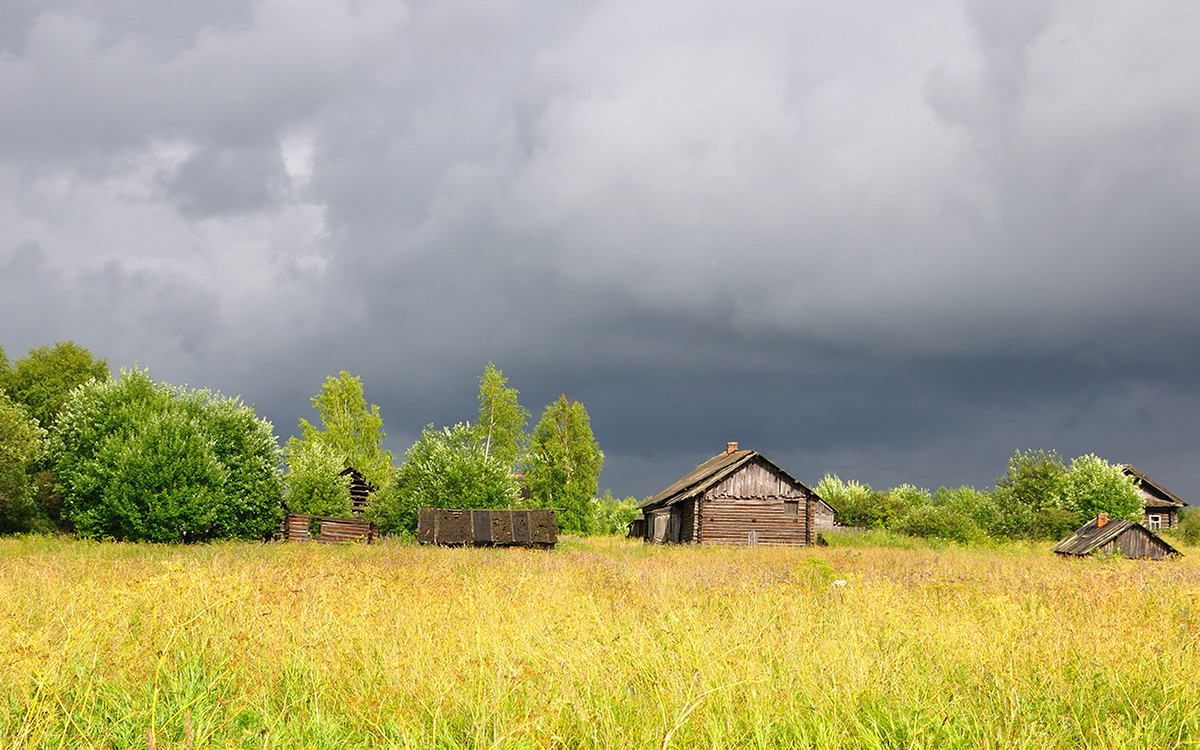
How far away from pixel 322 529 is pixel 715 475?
20497mm

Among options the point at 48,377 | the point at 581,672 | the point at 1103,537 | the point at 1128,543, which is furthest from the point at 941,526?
the point at 48,377

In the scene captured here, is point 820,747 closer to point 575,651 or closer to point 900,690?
point 900,690

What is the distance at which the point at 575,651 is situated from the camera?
A: 500 centimetres

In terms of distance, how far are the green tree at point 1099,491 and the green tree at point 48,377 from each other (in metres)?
66.7

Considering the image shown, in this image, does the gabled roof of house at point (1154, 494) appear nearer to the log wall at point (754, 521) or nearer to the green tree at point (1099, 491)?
the green tree at point (1099, 491)

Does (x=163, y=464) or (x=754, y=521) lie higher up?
(x=163, y=464)

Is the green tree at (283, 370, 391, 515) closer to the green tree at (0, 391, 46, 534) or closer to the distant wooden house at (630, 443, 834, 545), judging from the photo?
the green tree at (0, 391, 46, 534)

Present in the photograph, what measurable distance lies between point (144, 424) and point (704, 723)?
30.5m

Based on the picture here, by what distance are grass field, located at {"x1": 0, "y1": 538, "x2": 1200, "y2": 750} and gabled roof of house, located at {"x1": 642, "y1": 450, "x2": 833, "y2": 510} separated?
100 feet

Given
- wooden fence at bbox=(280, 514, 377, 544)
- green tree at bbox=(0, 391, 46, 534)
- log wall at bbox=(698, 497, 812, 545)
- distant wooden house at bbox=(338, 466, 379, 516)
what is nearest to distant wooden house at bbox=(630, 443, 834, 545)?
log wall at bbox=(698, 497, 812, 545)

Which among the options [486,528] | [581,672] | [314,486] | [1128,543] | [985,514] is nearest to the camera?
[581,672]

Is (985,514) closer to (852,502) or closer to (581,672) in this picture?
(852,502)

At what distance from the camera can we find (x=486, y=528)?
89.6ft

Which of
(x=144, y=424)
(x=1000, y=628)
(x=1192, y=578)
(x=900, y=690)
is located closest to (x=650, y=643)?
(x=900, y=690)
